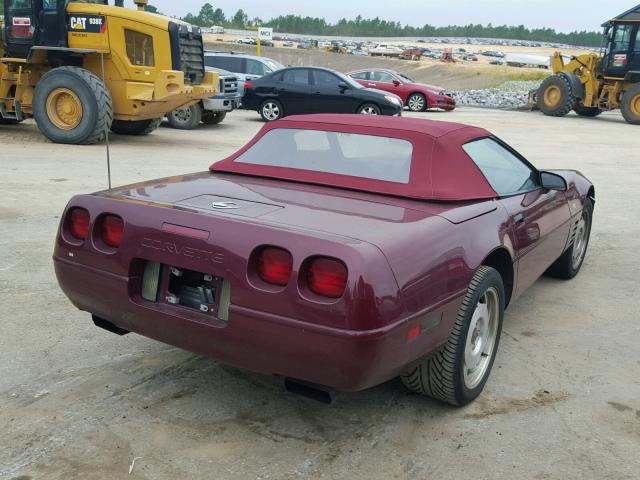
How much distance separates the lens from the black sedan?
55.1 ft

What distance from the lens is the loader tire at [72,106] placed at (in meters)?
11.4

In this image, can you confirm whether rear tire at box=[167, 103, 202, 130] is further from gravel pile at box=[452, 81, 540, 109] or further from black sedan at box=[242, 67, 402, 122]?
gravel pile at box=[452, 81, 540, 109]

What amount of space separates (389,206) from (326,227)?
593 mm

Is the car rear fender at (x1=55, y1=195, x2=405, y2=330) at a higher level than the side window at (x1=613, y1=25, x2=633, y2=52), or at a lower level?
lower

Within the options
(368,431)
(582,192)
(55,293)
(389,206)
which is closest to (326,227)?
(389,206)

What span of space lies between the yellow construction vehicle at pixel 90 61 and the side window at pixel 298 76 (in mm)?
5177

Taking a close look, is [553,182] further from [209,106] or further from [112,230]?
[209,106]

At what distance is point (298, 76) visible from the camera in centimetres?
1717

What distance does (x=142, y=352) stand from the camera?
153 inches

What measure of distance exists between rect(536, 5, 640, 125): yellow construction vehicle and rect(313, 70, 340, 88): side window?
35.4ft

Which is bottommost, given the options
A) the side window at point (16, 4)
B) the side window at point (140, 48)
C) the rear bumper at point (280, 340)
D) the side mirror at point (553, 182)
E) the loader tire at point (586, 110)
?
the loader tire at point (586, 110)

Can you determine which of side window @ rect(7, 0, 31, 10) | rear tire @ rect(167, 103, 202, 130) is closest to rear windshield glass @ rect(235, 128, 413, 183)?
side window @ rect(7, 0, 31, 10)

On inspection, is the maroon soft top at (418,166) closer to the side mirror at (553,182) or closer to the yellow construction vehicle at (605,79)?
the side mirror at (553,182)

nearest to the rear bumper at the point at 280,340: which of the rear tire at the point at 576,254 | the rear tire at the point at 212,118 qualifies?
the rear tire at the point at 576,254
